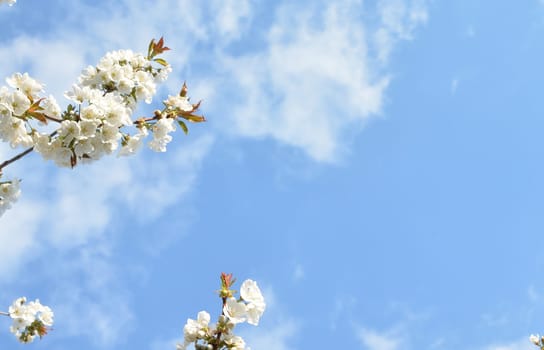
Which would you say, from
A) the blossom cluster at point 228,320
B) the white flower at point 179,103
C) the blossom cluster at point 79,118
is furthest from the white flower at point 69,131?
the blossom cluster at point 228,320

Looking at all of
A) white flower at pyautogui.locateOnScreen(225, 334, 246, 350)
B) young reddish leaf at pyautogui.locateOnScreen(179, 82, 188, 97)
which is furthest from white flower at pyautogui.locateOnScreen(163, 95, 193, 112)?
white flower at pyautogui.locateOnScreen(225, 334, 246, 350)

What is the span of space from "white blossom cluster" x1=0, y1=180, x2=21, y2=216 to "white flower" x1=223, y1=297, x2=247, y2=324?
226cm

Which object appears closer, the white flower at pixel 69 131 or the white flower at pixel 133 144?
the white flower at pixel 69 131

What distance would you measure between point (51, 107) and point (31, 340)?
4662 mm

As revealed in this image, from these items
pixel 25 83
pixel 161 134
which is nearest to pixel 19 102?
pixel 25 83

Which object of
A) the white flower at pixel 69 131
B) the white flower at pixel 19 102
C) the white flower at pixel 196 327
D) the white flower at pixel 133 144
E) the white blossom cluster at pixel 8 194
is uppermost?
the white flower at pixel 133 144

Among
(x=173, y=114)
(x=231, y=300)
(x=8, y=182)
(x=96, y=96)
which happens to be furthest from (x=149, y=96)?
(x=231, y=300)

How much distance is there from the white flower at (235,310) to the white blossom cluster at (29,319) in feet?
16.5

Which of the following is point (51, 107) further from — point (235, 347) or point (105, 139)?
point (235, 347)

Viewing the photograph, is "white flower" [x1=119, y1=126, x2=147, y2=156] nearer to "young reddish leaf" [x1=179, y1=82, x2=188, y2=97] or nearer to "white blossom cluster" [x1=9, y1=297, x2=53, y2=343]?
"young reddish leaf" [x1=179, y1=82, x2=188, y2=97]

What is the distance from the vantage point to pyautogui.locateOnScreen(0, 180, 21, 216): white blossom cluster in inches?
170

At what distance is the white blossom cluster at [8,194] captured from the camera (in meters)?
4.32

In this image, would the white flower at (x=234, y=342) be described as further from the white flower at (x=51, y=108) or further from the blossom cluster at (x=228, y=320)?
the white flower at (x=51, y=108)

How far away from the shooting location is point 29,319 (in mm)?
7387
